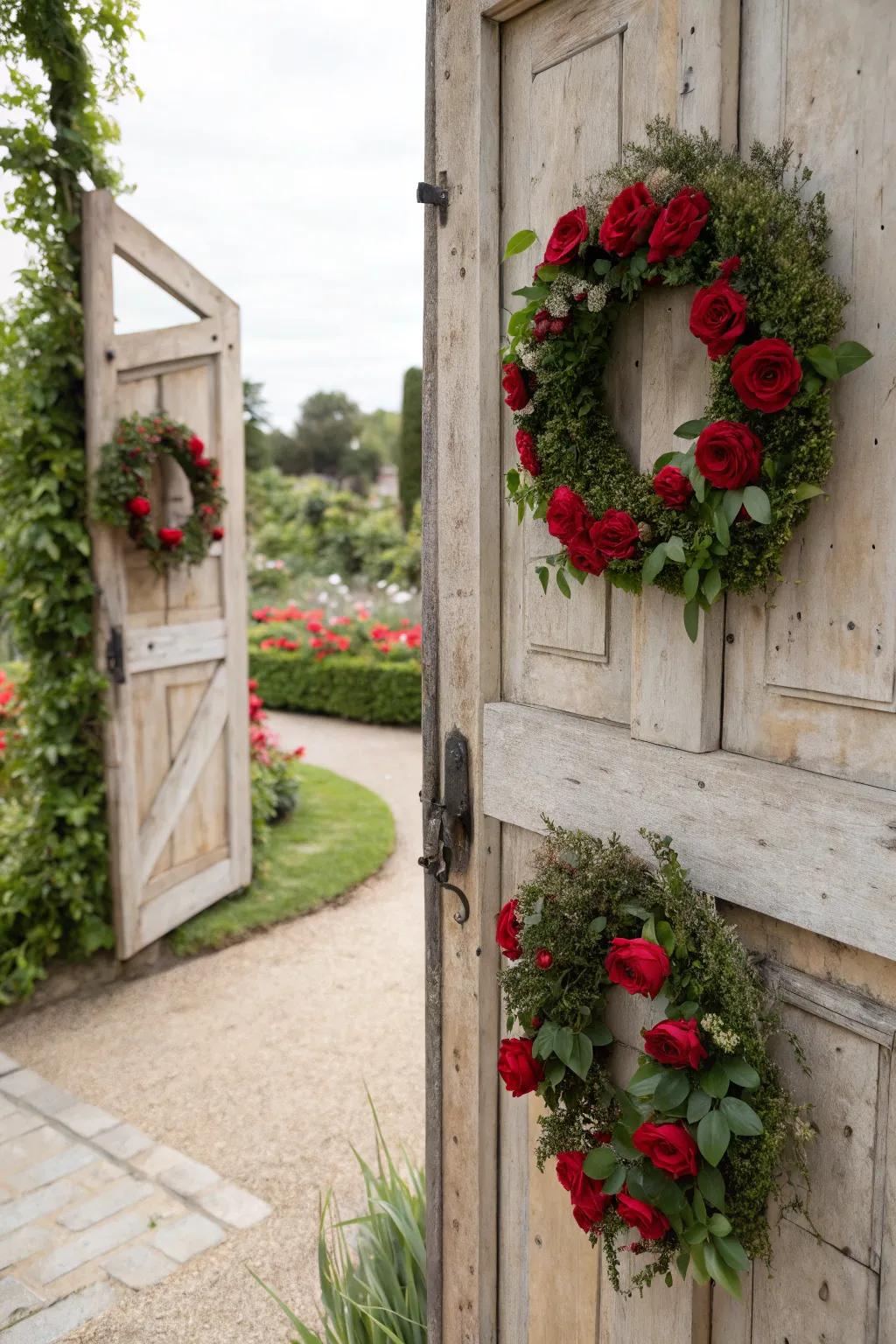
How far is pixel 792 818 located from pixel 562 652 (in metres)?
0.53

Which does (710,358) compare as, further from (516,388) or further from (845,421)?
(516,388)

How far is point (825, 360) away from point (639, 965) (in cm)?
81

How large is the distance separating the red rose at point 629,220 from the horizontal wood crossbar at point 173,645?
3.27 meters

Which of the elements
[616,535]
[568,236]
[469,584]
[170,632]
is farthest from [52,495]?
[616,535]

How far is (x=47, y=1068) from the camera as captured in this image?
378 centimetres

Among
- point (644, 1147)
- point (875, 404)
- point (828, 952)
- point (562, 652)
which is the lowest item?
point (644, 1147)

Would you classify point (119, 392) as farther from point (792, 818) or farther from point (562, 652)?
point (792, 818)

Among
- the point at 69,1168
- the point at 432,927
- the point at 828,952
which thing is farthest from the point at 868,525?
the point at 69,1168

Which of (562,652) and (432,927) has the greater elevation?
(562,652)

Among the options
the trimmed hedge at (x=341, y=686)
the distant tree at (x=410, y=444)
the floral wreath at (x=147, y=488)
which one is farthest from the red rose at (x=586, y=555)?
the distant tree at (x=410, y=444)

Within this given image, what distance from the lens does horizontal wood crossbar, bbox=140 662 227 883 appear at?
4457 millimetres

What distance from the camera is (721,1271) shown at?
4.35ft

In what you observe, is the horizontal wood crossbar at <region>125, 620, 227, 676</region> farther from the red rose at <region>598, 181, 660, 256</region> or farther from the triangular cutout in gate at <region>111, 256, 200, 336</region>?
the red rose at <region>598, 181, 660, 256</region>

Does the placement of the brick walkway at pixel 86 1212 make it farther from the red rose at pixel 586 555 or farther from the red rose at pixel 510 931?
the red rose at pixel 586 555
